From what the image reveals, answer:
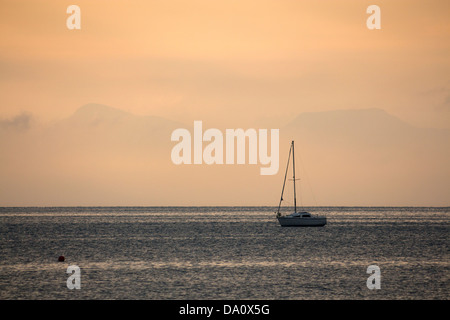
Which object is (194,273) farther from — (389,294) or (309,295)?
(389,294)

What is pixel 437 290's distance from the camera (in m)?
58.5

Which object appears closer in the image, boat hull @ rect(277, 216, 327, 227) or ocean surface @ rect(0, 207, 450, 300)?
ocean surface @ rect(0, 207, 450, 300)

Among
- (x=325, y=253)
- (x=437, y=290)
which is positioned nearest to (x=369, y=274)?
(x=437, y=290)
